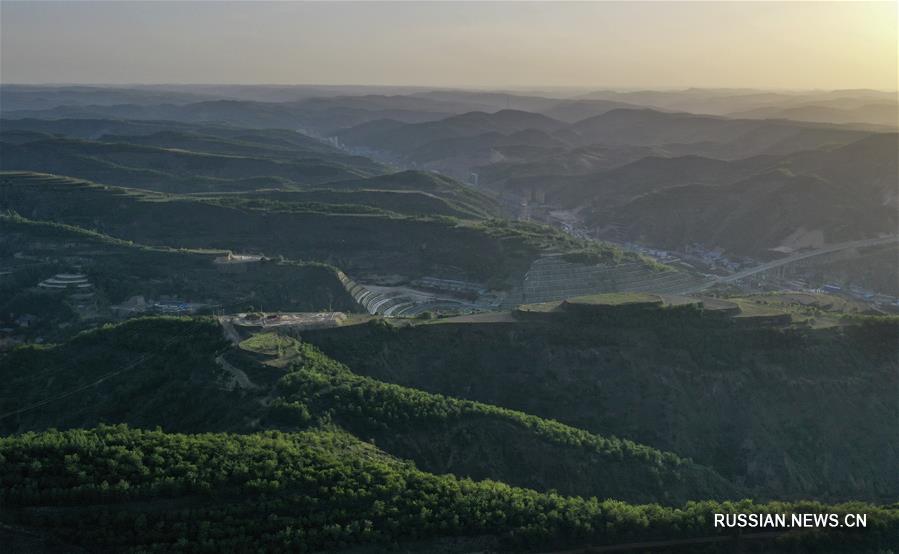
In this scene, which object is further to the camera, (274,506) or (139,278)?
(139,278)

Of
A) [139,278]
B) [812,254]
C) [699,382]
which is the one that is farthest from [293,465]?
[812,254]

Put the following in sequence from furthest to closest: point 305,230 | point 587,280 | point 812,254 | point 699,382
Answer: point 812,254 → point 305,230 → point 587,280 → point 699,382

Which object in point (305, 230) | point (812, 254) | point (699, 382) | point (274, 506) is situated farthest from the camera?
point (812, 254)

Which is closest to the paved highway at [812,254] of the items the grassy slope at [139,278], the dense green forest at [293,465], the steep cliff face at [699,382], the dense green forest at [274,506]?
the steep cliff face at [699,382]

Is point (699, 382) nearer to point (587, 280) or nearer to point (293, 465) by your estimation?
point (587, 280)

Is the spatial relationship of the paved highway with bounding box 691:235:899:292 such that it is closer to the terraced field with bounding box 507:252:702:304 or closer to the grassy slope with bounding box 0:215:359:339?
the terraced field with bounding box 507:252:702:304

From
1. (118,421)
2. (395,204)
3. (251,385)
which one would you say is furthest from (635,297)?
(395,204)

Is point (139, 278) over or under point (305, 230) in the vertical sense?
under

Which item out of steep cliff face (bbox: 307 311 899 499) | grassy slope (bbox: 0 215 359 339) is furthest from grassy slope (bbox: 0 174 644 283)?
steep cliff face (bbox: 307 311 899 499)
